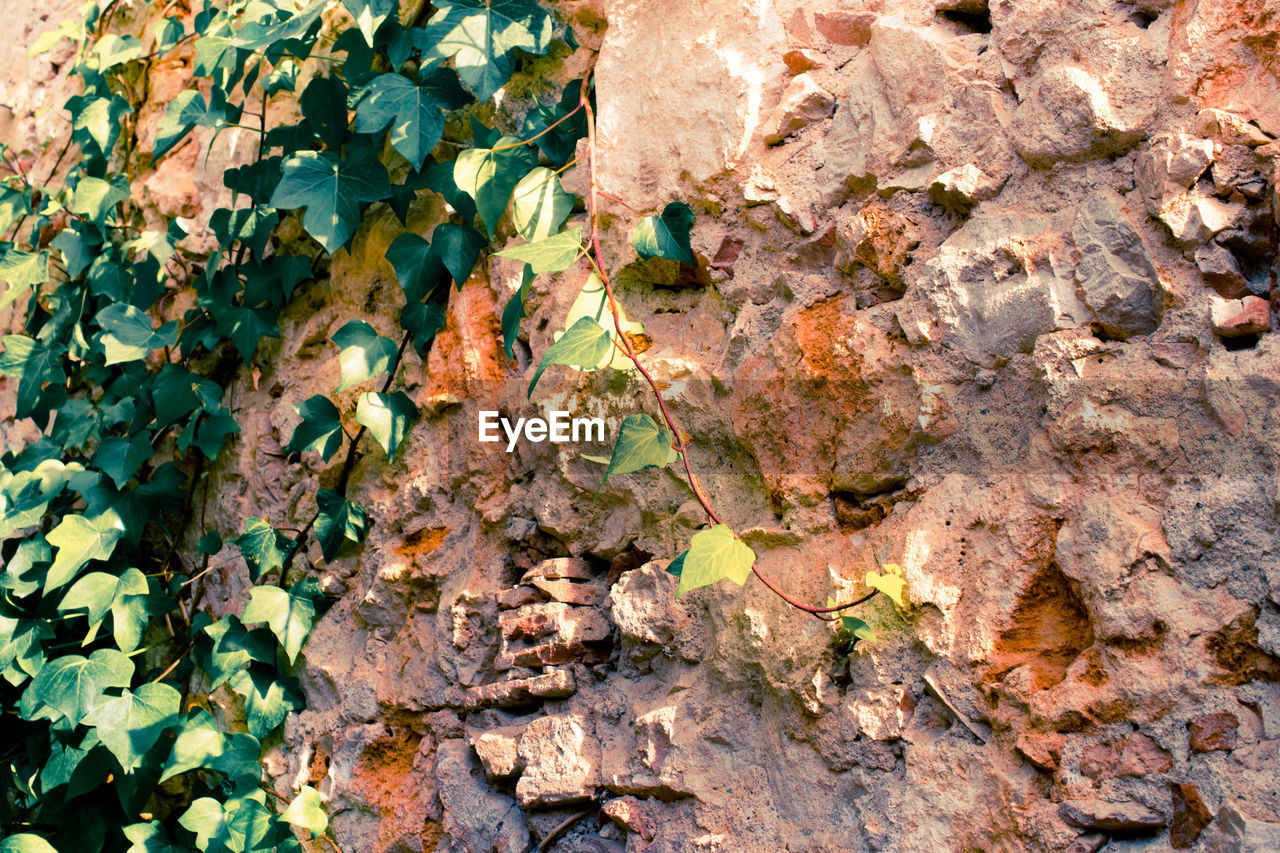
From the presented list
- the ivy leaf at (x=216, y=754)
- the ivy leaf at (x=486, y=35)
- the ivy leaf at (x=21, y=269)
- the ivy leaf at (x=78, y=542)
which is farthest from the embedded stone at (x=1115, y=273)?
the ivy leaf at (x=21, y=269)

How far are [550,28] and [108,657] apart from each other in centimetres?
116

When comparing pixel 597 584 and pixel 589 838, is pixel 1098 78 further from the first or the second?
pixel 589 838

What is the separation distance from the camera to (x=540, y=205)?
1.20 metres

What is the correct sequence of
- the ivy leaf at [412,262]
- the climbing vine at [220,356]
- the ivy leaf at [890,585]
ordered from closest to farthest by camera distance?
the ivy leaf at [890,585] → the climbing vine at [220,356] → the ivy leaf at [412,262]

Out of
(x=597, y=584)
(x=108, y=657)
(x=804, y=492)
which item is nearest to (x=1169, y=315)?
(x=804, y=492)

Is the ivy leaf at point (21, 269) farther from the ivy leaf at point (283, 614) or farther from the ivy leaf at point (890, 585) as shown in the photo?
the ivy leaf at point (890, 585)

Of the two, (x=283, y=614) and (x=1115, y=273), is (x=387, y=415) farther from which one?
(x=1115, y=273)

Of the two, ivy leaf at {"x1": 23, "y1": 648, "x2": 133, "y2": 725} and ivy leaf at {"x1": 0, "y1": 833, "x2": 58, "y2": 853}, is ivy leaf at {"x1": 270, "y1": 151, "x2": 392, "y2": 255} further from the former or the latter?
ivy leaf at {"x1": 0, "y1": 833, "x2": 58, "y2": 853}

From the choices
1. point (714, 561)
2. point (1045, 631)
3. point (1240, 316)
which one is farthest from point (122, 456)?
point (1240, 316)

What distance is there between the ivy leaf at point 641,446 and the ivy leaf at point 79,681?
930 mm

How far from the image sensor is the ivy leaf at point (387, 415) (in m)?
1.33

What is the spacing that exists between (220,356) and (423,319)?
20.5 inches

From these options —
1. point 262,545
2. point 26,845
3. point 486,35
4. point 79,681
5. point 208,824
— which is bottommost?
point 26,845

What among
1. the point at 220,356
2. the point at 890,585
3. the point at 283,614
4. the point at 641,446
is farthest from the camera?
the point at 220,356
